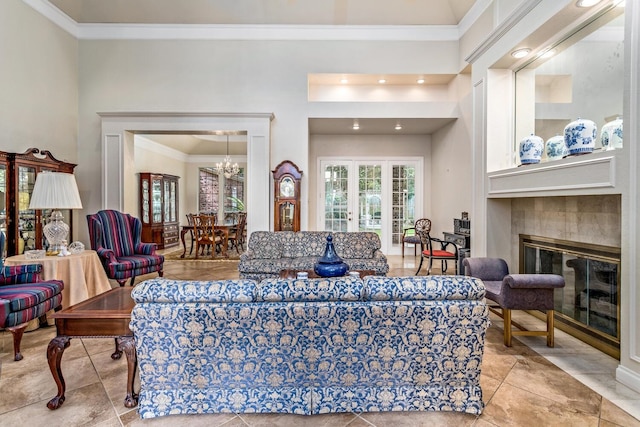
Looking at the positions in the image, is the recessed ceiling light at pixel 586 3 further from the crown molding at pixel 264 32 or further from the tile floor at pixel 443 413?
the crown molding at pixel 264 32

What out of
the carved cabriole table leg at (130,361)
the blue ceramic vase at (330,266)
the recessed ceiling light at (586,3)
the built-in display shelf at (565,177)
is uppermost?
the recessed ceiling light at (586,3)

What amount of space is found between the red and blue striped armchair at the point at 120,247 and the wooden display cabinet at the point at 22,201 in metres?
0.88

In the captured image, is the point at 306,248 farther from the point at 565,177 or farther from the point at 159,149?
the point at 159,149

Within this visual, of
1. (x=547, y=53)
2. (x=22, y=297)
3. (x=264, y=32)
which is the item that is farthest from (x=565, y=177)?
(x=264, y=32)

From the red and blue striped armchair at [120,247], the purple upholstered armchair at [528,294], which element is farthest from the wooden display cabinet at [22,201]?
the purple upholstered armchair at [528,294]

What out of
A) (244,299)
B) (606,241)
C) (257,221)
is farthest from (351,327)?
(257,221)

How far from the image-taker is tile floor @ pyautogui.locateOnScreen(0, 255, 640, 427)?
1.76m

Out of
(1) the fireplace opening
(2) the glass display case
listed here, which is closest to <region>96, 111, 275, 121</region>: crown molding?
(2) the glass display case

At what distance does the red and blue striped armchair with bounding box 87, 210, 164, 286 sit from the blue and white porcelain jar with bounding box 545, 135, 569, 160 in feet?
16.3

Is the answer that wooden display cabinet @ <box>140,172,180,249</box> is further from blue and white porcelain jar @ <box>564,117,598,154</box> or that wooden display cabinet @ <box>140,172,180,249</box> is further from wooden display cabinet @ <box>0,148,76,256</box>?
blue and white porcelain jar @ <box>564,117,598,154</box>

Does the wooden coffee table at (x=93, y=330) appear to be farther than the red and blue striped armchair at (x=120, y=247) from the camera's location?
No

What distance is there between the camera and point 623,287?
2.16m

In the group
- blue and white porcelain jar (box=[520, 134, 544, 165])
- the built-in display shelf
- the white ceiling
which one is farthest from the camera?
the white ceiling

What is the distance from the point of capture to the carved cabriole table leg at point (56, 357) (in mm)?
1811
